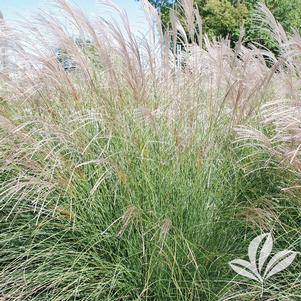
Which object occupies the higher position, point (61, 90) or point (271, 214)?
point (61, 90)

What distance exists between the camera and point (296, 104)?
5.98 ft

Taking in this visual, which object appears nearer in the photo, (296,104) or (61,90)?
(296,104)

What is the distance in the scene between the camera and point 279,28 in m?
2.52

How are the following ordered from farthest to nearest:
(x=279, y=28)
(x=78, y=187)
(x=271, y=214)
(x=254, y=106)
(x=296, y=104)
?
(x=279, y=28) < (x=254, y=106) < (x=78, y=187) < (x=271, y=214) < (x=296, y=104)

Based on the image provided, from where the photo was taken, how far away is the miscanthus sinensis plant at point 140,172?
1.97m

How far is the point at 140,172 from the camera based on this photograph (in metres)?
2.14

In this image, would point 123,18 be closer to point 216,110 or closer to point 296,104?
point 216,110

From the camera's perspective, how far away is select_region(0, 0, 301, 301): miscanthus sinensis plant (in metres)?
1.97

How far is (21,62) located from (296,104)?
1455 mm

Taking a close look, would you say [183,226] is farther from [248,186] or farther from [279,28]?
[279,28]

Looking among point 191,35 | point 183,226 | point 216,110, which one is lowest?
point 183,226

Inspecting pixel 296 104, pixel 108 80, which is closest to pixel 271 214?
pixel 296 104

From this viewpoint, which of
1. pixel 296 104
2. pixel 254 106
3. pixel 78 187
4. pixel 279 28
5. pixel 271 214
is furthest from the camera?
pixel 279 28

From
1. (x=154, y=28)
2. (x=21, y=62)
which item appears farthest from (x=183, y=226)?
(x=21, y=62)
